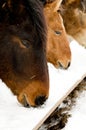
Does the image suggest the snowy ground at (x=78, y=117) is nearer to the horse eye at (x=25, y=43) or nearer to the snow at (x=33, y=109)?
the snow at (x=33, y=109)

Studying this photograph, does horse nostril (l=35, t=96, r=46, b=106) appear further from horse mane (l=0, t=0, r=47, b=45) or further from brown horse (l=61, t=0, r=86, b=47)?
brown horse (l=61, t=0, r=86, b=47)

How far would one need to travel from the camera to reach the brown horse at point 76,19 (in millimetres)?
7207

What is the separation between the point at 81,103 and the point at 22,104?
72.8 inches

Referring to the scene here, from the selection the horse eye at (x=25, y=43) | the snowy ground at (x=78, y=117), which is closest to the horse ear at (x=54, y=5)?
the snowy ground at (x=78, y=117)

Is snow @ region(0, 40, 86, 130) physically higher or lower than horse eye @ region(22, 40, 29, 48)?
lower

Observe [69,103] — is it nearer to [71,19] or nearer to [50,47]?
[50,47]

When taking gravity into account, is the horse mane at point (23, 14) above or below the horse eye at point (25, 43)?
above

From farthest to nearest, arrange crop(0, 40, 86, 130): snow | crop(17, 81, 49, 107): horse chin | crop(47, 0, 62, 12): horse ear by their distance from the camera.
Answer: crop(47, 0, 62, 12): horse ear
crop(0, 40, 86, 130): snow
crop(17, 81, 49, 107): horse chin

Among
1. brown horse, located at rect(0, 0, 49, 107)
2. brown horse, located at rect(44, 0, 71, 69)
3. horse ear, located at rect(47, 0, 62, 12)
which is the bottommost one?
brown horse, located at rect(44, 0, 71, 69)

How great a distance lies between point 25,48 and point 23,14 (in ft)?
1.09

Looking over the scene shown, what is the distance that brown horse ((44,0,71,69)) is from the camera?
19.2 ft

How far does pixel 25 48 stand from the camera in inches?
159

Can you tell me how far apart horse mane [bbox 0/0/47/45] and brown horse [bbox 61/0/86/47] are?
3149mm

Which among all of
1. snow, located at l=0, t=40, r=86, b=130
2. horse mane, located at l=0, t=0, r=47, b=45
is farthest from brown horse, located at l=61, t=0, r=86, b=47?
horse mane, located at l=0, t=0, r=47, b=45
